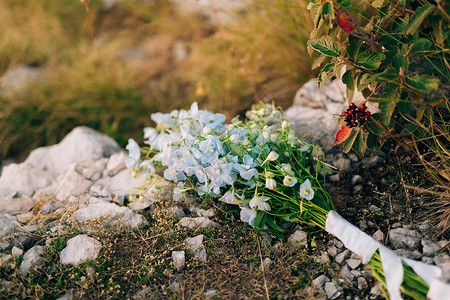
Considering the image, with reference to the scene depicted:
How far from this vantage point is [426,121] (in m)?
1.53

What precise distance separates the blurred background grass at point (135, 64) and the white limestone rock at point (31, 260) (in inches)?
52.7

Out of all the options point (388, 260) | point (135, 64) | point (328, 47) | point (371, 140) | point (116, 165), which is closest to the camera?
point (388, 260)

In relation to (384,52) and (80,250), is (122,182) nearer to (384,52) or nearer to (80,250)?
(80,250)

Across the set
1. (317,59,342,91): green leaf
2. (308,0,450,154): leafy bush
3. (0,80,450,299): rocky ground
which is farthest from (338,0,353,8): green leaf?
(0,80,450,299): rocky ground

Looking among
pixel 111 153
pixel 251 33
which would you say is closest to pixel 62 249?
pixel 111 153

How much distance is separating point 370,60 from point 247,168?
63 cm

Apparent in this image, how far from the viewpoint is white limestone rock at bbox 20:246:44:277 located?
4.44 ft

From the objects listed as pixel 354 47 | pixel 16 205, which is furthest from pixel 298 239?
pixel 16 205

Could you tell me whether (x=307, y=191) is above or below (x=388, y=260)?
above

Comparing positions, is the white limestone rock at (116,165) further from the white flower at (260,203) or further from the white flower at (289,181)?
the white flower at (289,181)

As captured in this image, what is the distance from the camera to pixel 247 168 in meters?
1.43

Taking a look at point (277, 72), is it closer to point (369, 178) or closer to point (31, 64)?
point (369, 178)

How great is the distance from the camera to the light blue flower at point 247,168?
1.41m

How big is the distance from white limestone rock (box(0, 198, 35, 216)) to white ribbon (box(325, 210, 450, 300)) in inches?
57.7
